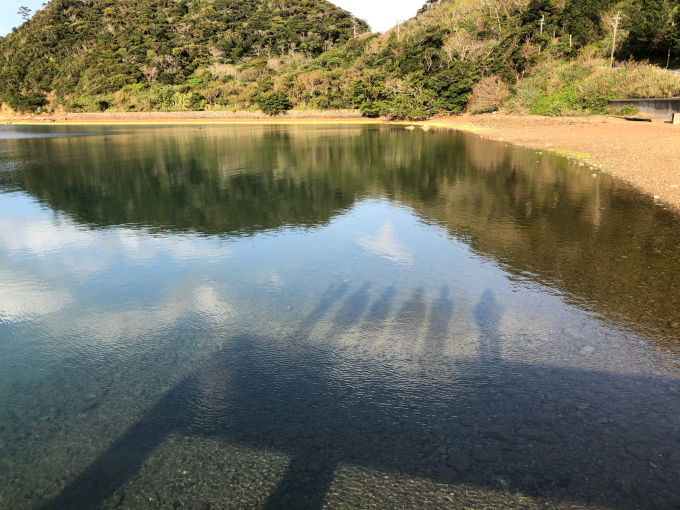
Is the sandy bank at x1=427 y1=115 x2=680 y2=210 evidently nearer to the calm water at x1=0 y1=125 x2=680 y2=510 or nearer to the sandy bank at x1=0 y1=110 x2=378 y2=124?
the calm water at x1=0 y1=125 x2=680 y2=510

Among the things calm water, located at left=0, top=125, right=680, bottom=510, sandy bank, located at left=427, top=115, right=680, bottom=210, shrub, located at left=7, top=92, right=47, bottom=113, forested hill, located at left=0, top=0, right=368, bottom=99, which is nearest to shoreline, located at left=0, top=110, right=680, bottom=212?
sandy bank, located at left=427, top=115, right=680, bottom=210

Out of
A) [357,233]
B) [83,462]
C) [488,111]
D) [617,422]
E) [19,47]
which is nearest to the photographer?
[83,462]

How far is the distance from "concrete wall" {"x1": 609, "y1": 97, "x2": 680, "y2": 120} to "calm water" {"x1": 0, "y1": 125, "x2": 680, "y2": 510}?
66.3ft

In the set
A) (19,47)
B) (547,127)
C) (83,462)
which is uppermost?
(19,47)

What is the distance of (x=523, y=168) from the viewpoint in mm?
16703

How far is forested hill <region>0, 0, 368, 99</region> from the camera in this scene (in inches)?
3223

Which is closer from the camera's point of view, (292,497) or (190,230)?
(292,497)

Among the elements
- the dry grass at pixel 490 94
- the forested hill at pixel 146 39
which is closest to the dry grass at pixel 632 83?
the dry grass at pixel 490 94

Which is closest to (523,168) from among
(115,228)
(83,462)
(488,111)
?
(115,228)

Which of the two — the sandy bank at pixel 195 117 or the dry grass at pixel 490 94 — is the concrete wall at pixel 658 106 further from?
the sandy bank at pixel 195 117

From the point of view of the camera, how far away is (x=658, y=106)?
89.1 ft

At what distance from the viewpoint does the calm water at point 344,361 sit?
3170 millimetres

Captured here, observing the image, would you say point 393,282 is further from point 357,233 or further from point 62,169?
point 62,169

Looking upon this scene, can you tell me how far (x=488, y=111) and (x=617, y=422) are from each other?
46983 millimetres
